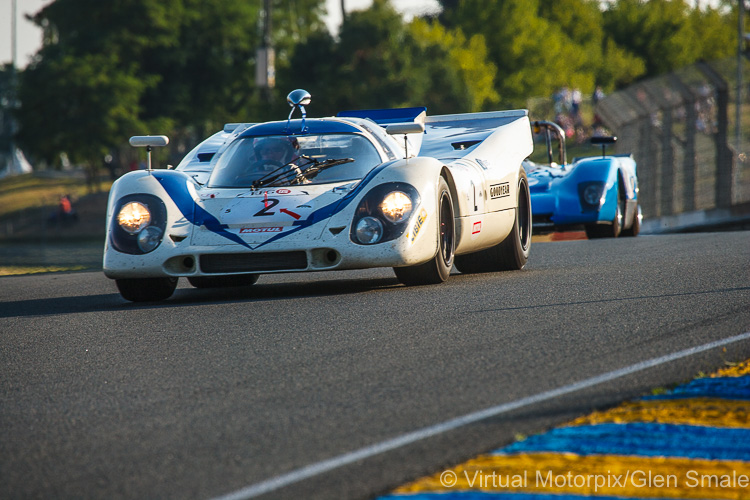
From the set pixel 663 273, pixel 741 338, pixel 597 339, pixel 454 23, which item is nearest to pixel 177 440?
pixel 597 339

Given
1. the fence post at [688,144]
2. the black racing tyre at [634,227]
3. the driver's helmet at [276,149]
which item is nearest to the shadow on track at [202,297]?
the driver's helmet at [276,149]

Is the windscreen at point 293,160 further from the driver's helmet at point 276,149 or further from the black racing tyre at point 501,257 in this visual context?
the black racing tyre at point 501,257

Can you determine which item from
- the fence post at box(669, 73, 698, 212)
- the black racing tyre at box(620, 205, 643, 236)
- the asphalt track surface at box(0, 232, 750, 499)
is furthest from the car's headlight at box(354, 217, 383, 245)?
the fence post at box(669, 73, 698, 212)

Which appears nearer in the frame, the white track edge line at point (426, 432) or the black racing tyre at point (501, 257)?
the white track edge line at point (426, 432)

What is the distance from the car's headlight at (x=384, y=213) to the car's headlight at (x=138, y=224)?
1.24 meters

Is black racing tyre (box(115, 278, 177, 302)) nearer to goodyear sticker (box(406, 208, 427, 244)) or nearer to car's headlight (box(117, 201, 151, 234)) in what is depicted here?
car's headlight (box(117, 201, 151, 234))

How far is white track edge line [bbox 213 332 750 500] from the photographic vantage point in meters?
2.87

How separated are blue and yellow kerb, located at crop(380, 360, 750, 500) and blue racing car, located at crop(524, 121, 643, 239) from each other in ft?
30.7

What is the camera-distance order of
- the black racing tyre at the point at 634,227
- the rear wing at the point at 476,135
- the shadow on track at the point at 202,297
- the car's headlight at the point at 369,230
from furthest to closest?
1. the black racing tyre at the point at 634,227
2. the rear wing at the point at 476,135
3. the shadow on track at the point at 202,297
4. the car's headlight at the point at 369,230

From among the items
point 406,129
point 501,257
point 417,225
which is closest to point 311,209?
point 417,225

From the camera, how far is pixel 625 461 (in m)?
2.97

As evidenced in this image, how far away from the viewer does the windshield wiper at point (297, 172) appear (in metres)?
7.45

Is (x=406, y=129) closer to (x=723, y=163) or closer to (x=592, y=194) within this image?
(x=592, y=194)

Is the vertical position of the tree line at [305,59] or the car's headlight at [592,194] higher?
the tree line at [305,59]
